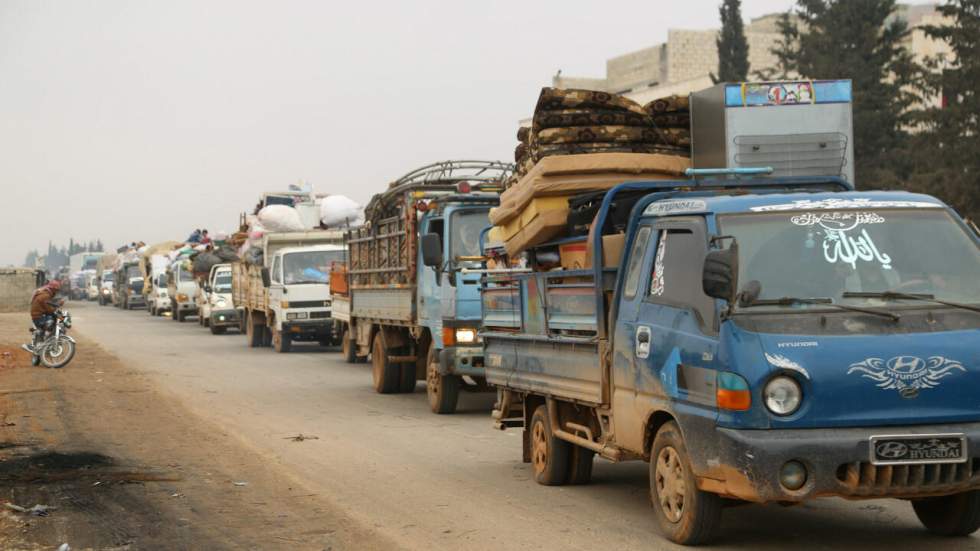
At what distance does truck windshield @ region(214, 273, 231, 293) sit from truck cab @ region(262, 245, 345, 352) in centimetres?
1042

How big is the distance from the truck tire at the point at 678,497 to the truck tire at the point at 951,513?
135 centimetres

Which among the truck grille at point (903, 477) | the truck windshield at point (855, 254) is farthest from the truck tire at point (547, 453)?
the truck grille at point (903, 477)

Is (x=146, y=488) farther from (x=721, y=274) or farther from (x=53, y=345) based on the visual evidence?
(x=53, y=345)

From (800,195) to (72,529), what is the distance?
4974 mm

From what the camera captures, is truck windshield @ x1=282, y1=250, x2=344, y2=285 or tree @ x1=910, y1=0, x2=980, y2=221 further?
tree @ x1=910, y1=0, x2=980, y2=221

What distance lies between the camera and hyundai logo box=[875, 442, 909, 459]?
7.02m

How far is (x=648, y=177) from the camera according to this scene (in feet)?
33.5

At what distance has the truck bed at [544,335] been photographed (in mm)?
9273

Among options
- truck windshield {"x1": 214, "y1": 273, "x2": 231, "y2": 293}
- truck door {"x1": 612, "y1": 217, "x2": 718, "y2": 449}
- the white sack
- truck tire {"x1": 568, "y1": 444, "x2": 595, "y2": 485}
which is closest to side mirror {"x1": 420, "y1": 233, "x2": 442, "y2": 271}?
truck tire {"x1": 568, "y1": 444, "x2": 595, "y2": 485}

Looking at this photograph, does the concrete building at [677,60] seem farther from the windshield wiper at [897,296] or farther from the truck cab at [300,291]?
the windshield wiper at [897,296]

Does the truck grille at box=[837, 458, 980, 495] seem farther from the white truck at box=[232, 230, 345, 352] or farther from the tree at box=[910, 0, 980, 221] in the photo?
the tree at box=[910, 0, 980, 221]

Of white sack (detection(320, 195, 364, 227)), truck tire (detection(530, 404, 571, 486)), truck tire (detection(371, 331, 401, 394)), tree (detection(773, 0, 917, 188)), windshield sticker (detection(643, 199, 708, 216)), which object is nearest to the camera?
windshield sticker (detection(643, 199, 708, 216))

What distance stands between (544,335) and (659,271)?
198cm

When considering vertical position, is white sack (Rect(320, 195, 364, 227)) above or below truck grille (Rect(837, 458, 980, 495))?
above
